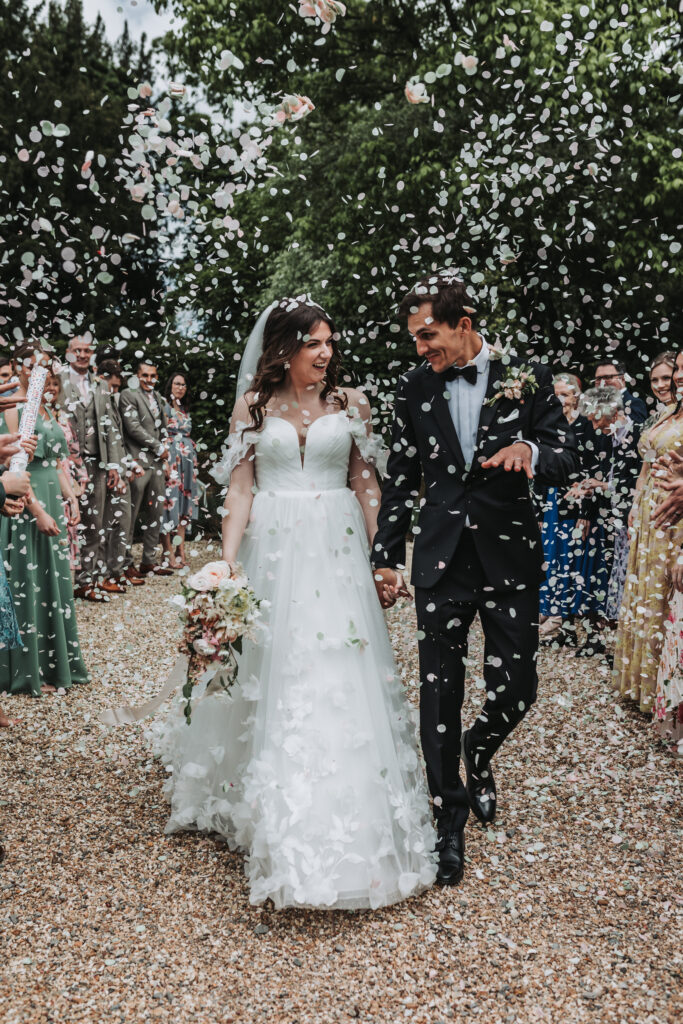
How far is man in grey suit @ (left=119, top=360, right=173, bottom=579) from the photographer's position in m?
9.09

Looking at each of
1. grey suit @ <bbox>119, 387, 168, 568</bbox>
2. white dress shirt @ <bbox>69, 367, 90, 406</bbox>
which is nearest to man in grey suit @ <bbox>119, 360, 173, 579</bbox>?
grey suit @ <bbox>119, 387, 168, 568</bbox>

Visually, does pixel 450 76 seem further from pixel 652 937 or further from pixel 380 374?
pixel 652 937

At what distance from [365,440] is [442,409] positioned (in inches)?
15.5

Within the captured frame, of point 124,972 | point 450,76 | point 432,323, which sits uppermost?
point 450,76

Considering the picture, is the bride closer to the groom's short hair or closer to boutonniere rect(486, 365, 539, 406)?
the groom's short hair

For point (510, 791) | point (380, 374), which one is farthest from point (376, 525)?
point (380, 374)

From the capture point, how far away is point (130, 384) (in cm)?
988

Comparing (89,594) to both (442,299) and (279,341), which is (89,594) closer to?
(279,341)

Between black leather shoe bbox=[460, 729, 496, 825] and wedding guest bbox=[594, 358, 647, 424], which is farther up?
wedding guest bbox=[594, 358, 647, 424]

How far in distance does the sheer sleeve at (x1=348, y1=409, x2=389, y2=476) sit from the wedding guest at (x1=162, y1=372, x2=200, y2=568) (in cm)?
617

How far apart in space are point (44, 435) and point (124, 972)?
3758mm

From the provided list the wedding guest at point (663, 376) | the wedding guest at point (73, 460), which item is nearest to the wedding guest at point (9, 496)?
the wedding guest at point (73, 460)

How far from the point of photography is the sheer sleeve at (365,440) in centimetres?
358

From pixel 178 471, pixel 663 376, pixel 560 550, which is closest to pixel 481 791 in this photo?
pixel 663 376
